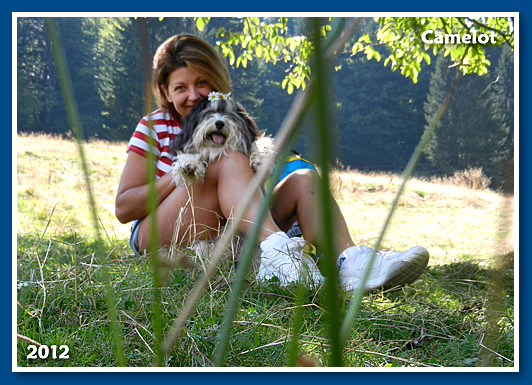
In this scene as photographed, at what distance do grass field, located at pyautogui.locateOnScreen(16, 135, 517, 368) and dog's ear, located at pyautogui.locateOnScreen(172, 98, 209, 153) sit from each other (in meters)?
0.16

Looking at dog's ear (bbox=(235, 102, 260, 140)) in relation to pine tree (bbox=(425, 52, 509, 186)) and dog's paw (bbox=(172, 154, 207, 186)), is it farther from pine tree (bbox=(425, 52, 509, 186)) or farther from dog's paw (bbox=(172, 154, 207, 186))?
pine tree (bbox=(425, 52, 509, 186))

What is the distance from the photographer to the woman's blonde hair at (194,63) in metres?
1.40

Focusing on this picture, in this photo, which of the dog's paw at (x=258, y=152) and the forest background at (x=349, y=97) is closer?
the forest background at (x=349, y=97)

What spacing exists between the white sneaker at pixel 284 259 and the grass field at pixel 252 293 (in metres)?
0.05

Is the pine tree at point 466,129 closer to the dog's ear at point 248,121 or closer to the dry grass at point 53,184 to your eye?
the dog's ear at point 248,121

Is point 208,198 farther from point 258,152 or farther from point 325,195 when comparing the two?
point 325,195

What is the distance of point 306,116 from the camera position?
5.2 inches

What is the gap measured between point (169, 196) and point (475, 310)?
78 cm

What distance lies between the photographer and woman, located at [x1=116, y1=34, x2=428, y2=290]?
43.8 inches

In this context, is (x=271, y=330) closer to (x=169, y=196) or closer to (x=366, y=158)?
(x=366, y=158)

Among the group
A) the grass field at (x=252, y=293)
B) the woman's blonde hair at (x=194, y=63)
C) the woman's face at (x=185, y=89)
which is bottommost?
the grass field at (x=252, y=293)

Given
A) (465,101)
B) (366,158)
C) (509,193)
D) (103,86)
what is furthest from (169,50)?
(509,193)

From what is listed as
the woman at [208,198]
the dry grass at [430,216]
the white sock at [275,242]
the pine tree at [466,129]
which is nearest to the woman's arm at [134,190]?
the woman at [208,198]

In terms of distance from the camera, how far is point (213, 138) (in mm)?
1395
